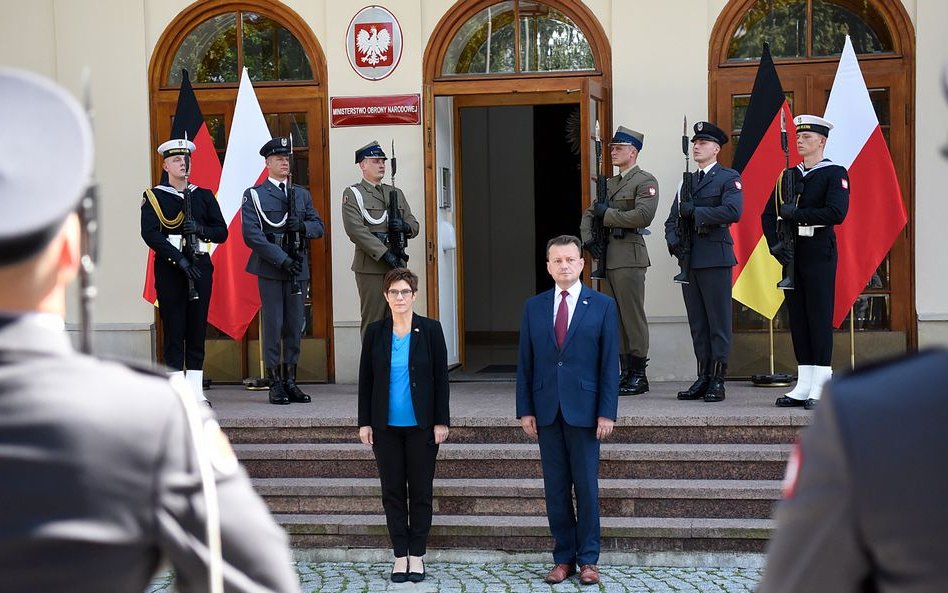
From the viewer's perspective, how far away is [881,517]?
1463 mm

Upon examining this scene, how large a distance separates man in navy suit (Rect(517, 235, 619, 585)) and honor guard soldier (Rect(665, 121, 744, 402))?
2509mm

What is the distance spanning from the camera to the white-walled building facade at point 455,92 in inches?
399

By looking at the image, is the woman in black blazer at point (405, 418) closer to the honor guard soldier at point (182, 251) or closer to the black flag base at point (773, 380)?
the honor guard soldier at point (182, 251)

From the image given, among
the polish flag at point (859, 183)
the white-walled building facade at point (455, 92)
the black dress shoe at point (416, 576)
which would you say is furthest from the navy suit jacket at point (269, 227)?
the polish flag at point (859, 183)

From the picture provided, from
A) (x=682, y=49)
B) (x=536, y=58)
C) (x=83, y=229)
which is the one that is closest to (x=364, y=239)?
(x=536, y=58)

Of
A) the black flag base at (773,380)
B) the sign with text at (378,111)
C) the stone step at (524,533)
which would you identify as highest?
the sign with text at (378,111)

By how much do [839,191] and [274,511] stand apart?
428 cm

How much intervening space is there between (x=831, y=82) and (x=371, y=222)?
3922 millimetres

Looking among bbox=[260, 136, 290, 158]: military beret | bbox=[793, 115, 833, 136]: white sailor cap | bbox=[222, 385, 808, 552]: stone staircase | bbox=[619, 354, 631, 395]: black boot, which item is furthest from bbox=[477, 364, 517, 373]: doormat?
bbox=[793, 115, 833, 136]: white sailor cap

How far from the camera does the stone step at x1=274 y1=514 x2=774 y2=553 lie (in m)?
7.11

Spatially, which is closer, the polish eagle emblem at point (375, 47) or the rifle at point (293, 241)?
the rifle at point (293, 241)

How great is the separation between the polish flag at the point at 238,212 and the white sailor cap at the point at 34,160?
344 inches

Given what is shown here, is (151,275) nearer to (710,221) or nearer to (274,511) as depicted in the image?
(274,511)

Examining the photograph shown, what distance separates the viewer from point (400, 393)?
6824 millimetres
